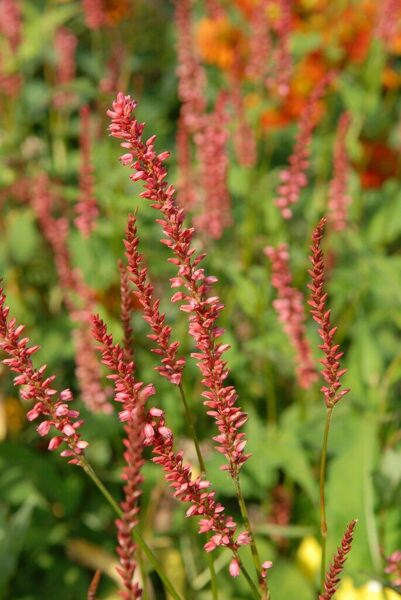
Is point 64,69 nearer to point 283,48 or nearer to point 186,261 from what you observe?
point 283,48

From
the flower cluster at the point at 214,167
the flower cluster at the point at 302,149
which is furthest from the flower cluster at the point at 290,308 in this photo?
the flower cluster at the point at 214,167

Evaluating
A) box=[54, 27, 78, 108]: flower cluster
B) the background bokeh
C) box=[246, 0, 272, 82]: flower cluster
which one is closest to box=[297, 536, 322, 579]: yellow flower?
the background bokeh

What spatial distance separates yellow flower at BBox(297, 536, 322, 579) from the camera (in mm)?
1929

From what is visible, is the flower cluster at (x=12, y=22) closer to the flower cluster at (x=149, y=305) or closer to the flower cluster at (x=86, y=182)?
the flower cluster at (x=86, y=182)

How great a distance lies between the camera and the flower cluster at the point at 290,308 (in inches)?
64.1

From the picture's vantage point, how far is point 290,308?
5.70 ft

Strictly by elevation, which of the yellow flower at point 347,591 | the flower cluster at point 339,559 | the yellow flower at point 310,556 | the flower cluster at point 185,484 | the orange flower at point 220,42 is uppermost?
the orange flower at point 220,42

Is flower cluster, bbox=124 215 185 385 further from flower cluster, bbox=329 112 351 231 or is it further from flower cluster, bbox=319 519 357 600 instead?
flower cluster, bbox=329 112 351 231

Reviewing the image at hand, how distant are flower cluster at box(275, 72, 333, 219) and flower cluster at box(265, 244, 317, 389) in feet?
0.45

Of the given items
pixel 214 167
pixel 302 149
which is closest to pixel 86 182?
pixel 214 167

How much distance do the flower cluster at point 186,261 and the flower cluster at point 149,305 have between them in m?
0.03

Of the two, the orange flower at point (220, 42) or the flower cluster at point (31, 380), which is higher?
the orange flower at point (220, 42)

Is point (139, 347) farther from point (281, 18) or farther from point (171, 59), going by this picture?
point (171, 59)

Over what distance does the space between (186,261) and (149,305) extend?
68 mm
